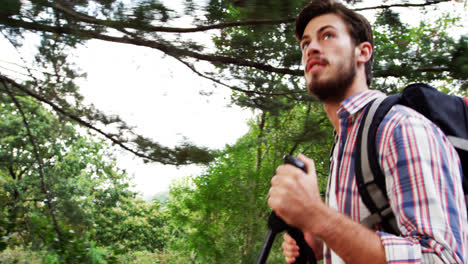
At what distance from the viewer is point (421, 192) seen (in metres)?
0.68

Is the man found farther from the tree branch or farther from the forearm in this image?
the tree branch

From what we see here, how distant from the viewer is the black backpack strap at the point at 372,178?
0.78 metres

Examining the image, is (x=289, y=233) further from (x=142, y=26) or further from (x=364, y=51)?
(x=142, y=26)

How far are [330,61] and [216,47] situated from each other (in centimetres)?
190

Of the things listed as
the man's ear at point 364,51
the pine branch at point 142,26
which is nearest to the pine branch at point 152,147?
the pine branch at point 142,26

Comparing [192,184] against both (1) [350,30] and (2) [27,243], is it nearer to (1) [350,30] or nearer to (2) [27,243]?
(2) [27,243]

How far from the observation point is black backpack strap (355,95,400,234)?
78 centimetres

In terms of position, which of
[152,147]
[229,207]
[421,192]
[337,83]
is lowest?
[229,207]

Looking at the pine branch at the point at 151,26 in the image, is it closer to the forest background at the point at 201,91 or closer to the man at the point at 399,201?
the forest background at the point at 201,91

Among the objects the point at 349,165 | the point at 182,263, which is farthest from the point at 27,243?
the point at 349,165

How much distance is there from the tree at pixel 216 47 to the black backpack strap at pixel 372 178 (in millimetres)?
776

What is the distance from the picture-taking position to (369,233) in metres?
0.71

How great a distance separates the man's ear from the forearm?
72 cm

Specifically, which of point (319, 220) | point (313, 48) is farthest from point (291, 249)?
point (313, 48)
